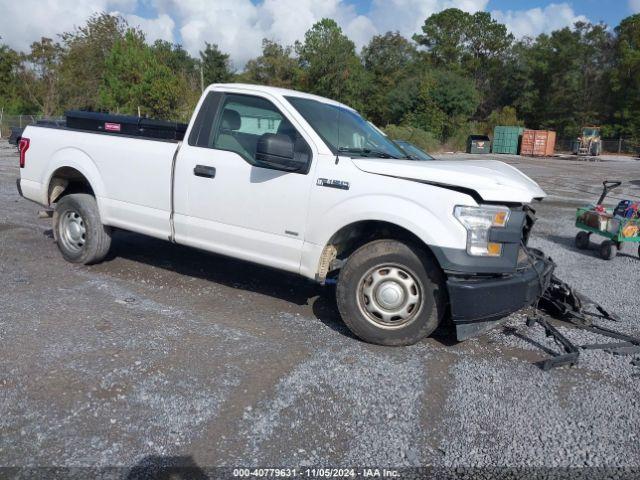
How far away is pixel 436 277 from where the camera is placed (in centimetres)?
427

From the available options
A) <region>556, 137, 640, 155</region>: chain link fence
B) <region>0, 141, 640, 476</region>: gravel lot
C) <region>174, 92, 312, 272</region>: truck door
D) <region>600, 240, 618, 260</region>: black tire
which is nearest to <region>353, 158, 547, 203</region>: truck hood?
<region>174, 92, 312, 272</region>: truck door

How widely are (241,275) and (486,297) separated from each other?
3.05m

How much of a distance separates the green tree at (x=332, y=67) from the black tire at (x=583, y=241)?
48.7 m

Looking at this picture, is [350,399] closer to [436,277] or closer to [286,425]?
[286,425]

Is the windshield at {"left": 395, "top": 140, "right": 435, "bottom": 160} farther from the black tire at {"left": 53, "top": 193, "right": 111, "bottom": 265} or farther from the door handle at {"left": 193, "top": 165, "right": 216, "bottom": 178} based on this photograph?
the black tire at {"left": 53, "top": 193, "right": 111, "bottom": 265}

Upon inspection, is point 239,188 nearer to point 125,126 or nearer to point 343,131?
point 343,131

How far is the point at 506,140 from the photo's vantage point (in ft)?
167

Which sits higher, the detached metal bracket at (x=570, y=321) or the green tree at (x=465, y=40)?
the green tree at (x=465, y=40)

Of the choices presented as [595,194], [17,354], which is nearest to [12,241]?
[17,354]

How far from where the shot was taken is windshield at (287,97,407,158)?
16.0 ft

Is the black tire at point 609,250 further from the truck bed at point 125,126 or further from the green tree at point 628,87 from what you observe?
the green tree at point 628,87

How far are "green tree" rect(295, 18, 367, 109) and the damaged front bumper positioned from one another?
175ft

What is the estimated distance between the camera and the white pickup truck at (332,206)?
4.15m

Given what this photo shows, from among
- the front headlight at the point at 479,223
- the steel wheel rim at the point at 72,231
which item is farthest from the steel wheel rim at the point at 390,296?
the steel wheel rim at the point at 72,231
